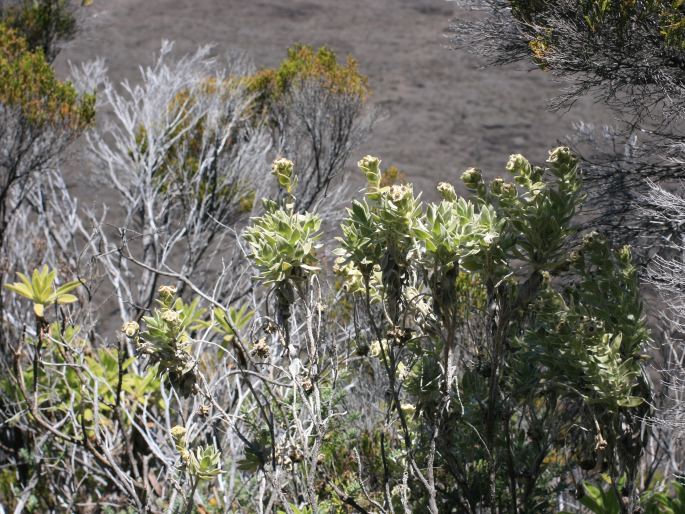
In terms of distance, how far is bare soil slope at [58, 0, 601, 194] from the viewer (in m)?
15.3

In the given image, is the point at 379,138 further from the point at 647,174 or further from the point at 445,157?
the point at 647,174

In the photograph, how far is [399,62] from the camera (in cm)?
1745

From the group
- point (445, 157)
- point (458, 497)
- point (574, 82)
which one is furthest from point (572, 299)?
Answer: point (445, 157)

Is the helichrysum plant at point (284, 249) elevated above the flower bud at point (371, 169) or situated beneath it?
situated beneath

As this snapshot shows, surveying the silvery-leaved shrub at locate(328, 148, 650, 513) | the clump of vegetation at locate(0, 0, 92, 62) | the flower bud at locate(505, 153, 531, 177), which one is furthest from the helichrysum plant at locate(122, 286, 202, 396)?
the clump of vegetation at locate(0, 0, 92, 62)

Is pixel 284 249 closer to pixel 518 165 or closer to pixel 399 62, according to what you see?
pixel 518 165

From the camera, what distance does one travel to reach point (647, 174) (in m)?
4.22

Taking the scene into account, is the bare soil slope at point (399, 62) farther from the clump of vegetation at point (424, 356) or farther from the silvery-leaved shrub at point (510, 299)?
the silvery-leaved shrub at point (510, 299)

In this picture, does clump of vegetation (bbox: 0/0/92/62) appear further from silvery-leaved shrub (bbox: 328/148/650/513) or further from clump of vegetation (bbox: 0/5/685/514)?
silvery-leaved shrub (bbox: 328/148/650/513)

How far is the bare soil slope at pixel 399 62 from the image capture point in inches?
603

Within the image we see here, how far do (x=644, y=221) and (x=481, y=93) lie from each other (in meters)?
13.5

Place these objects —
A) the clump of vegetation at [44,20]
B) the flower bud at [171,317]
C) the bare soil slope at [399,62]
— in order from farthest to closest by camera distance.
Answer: the bare soil slope at [399,62] → the clump of vegetation at [44,20] → the flower bud at [171,317]

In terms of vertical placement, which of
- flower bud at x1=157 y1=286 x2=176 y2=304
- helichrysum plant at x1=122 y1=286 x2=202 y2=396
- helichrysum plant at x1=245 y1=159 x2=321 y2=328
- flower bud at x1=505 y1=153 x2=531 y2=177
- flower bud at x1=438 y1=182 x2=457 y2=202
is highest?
flower bud at x1=505 y1=153 x2=531 y2=177

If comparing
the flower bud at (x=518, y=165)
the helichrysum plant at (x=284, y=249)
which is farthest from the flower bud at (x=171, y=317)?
the flower bud at (x=518, y=165)
